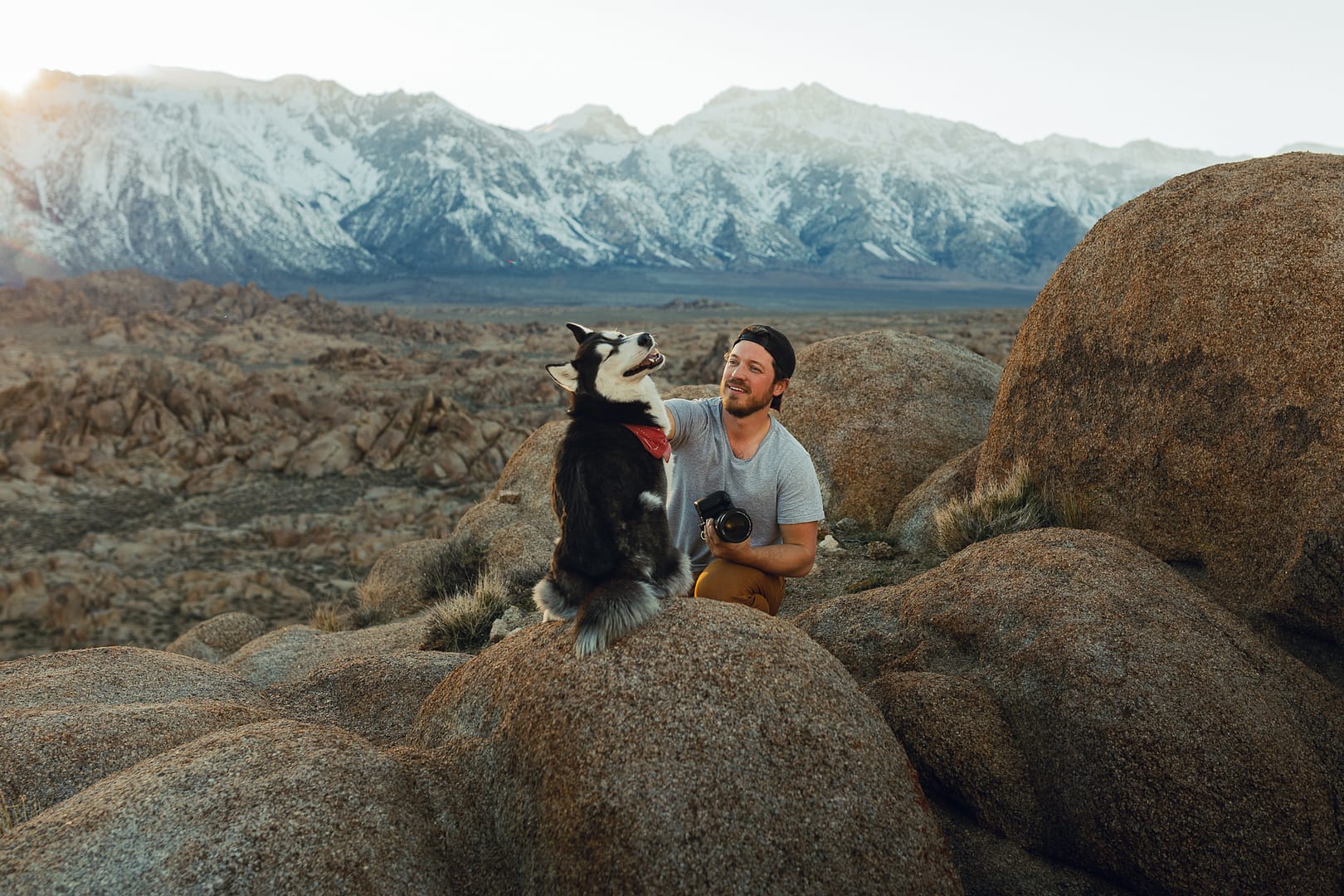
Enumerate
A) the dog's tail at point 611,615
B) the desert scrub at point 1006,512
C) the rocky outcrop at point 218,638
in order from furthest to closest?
the rocky outcrop at point 218,638
the desert scrub at point 1006,512
the dog's tail at point 611,615

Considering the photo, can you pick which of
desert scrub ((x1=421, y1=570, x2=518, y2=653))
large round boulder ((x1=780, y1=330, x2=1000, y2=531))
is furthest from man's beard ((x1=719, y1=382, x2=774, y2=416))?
large round boulder ((x1=780, y1=330, x2=1000, y2=531))

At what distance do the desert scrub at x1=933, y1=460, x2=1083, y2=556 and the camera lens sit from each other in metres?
2.52

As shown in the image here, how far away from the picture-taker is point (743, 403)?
183 inches

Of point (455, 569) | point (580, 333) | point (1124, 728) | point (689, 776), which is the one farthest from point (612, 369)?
point (455, 569)

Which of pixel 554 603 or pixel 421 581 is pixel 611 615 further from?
pixel 421 581

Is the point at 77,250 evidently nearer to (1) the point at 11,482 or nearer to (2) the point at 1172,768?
(1) the point at 11,482

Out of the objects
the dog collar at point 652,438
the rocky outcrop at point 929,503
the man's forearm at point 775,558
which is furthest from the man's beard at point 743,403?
the rocky outcrop at point 929,503

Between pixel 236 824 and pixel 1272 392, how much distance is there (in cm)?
556

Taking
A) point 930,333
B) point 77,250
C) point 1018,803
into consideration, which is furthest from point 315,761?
point 77,250

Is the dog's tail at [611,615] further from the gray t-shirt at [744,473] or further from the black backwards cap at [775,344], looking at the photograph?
the black backwards cap at [775,344]

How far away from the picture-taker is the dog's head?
4070 millimetres

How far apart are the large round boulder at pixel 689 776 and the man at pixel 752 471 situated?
83 cm

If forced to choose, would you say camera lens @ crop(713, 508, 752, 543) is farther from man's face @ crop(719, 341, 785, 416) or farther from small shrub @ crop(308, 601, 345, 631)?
small shrub @ crop(308, 601, 345, 631)

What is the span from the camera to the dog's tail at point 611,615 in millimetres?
3707
